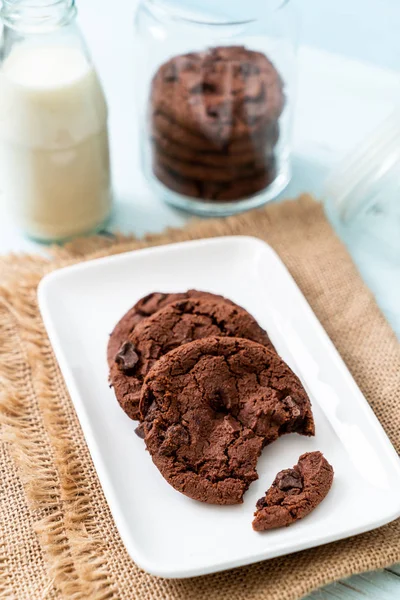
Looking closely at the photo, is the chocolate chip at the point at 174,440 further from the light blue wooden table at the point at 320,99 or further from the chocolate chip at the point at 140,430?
the light blue wooden table at the point at 320,99

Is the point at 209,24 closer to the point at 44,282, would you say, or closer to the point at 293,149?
the point at 293,149

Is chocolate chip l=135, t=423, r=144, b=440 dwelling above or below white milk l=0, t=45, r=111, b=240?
below

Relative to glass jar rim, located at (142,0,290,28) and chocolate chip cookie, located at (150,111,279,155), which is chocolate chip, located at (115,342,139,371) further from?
glass jar rim, located at (142,0,290,28)

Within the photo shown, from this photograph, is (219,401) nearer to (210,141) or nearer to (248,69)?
(210,141)

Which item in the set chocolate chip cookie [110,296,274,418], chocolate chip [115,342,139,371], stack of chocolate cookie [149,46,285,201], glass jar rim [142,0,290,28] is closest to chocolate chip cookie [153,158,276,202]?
stack of chocolate cookie [149,46,285,201]

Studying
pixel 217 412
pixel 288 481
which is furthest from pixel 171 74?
pixel 288 481

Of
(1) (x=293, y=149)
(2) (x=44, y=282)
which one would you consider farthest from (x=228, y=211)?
(2) (x=44, y=282)

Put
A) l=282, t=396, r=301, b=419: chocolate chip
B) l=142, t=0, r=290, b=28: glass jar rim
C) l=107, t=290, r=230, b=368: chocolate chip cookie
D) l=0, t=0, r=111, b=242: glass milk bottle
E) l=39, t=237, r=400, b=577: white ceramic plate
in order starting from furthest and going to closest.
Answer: l=142, t=0, r=290, b=28: glass jar rim < l=0, t=0, r=111, b=242: glass milk bottle < l=107, t=290, r=230, b=368: chocolate chip cookie < l=282, t=396, r=301, b=419: chocolate chip < l=39, t=237, r=400, b=577: white ceramic plate
